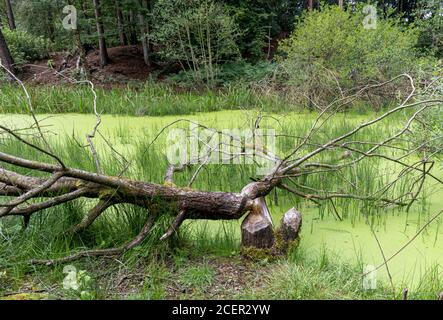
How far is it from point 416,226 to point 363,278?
0.86m

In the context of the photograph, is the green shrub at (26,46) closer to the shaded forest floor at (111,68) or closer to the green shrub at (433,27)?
the shaded forest floor at (111,68)

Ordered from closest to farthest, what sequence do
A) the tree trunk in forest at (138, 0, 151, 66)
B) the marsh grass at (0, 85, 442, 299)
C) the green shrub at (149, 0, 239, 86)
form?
1. the marsh grass at (0, 85, 442, 299)
2. the green shrub at (149, 0, 239, 86)
3. the tree trunk in forest at (138, 0, 151, 66)

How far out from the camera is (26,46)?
11.8m

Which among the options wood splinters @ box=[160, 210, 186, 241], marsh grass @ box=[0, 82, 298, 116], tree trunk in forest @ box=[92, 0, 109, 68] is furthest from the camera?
tree trunk in forest @ box=[92, 0, 109, 68]

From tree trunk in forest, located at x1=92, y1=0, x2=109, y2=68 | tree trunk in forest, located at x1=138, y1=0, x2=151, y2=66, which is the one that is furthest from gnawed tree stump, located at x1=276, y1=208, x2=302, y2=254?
tree trunk in forest, located at x1=92, y1=0, x2=109, y2=68

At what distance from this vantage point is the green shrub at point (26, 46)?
11320 mm

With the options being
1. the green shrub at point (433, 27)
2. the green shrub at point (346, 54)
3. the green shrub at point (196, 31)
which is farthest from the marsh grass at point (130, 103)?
the green shrub at point (433, 27)

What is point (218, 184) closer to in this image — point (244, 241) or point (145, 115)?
point (244, 241)

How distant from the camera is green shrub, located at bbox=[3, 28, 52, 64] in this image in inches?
446

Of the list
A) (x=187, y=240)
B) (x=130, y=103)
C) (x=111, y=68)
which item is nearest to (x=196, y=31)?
(x=111, y=68)

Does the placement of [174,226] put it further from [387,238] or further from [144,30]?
[144,30]

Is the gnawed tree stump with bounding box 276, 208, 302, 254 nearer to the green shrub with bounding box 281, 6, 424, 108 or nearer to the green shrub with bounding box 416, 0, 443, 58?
the green shrub with bounding box 281, 6, 424, 108

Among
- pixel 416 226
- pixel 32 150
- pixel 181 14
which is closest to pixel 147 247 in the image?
pixel 416 226

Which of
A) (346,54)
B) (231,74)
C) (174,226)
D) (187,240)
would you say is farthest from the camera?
(231,74)
